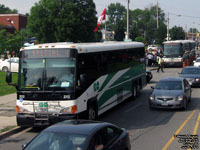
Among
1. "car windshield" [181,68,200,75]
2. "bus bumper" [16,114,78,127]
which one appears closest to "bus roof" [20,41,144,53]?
"bus bumper" [16,114,78,127]

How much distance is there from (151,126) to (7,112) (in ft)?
21.9

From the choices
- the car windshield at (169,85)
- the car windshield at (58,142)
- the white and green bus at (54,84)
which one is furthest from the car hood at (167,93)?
the car windshield at (58,142)

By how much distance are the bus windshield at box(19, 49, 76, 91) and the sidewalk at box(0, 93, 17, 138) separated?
2.05m

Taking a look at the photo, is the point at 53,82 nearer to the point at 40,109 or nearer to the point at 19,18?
the point at 40,109

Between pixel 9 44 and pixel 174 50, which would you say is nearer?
pixel 9 44

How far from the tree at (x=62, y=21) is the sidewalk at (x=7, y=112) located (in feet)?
115

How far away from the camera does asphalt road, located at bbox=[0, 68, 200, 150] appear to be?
427 inches

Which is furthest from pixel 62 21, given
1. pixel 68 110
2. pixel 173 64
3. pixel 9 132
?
pixel 68 110

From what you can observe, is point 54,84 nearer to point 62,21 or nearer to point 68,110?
point 68,110

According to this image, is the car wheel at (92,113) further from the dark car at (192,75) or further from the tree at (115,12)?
the tree at (115,12)

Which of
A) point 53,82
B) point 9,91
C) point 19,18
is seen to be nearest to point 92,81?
point 53,82

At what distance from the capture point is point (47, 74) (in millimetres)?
12039

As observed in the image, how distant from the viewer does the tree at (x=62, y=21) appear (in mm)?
55031

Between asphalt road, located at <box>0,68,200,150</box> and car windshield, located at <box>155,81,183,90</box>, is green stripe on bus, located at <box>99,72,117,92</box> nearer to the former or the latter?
asphalt road, located at <box>0,68,200,150</box>
